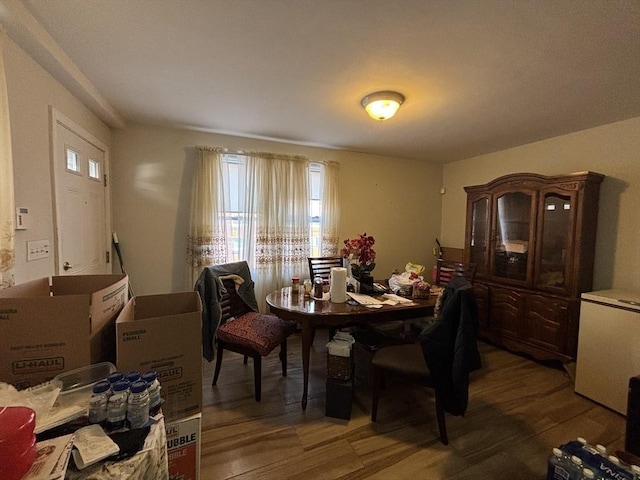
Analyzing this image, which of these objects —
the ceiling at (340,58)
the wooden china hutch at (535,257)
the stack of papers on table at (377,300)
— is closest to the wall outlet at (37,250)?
the ceiling at (340,58)

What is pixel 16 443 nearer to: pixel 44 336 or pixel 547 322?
pixel 44 336

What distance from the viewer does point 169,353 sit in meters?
1.14

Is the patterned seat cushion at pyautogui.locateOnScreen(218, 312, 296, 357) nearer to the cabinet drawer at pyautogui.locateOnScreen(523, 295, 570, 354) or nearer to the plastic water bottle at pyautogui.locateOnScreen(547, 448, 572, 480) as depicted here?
the plastic water bottle at pyautogui.locateOnScreen(547, 448, 572, 480)

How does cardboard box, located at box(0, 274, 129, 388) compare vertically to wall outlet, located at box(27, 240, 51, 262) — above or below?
below

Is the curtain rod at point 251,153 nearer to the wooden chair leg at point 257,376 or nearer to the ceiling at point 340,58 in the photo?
the ceiling at point 340,58

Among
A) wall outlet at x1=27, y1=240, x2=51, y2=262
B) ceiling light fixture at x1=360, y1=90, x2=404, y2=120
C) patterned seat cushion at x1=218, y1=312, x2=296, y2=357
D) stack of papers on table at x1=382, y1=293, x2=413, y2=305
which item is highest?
ceiling light fixture at x1=360, y1=90, x2=404, y2=120

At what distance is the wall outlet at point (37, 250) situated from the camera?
63.5 inches

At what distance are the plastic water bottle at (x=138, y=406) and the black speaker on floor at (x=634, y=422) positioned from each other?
2620mm

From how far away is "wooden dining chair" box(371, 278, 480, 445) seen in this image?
1.64 metres

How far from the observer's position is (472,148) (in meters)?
3.54

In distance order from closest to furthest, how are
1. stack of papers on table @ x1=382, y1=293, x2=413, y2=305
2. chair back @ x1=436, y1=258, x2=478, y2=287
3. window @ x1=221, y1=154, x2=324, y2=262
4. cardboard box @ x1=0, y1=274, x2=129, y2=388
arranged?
cardboard box @ x1=0, y1=274, x2=129, y2=388 < stack of papers on table @ x1=382, y1=293, x2=413, y2=305 < chair back @ x1=436, y1=258, x2=478, y2=287 < window @ x1=221, y1=154, x2=324, y2=262

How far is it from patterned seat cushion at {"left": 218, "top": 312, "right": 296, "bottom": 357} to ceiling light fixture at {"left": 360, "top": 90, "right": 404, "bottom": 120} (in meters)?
Answer: 1.92

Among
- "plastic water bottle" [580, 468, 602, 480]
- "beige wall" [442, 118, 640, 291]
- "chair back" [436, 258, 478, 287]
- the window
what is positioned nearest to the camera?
"plastic water bottle" [580, 468, 602, 480]

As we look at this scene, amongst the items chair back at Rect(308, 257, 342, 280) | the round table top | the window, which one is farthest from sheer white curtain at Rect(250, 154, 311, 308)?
the round table top
